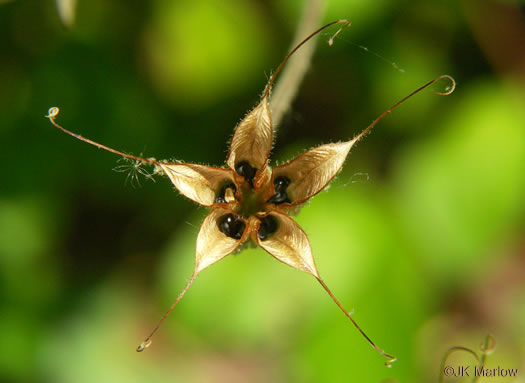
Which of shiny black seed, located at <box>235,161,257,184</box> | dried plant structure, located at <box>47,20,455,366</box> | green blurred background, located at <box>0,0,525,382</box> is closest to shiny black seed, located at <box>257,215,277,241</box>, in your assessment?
dried plant structure, located at <box>47,20,455,366</box>

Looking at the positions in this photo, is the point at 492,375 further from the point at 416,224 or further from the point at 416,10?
the point at 416,10

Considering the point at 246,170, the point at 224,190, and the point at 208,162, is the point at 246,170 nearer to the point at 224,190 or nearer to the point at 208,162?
the point at 224,190

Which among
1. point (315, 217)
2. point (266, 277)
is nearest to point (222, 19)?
point (315, 217)

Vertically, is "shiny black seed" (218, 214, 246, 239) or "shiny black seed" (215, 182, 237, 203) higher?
"shiny black seed" (215, 182, 237, 203)

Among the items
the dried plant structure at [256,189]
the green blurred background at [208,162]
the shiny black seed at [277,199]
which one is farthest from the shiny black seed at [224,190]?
the green blurred background at [208,162]

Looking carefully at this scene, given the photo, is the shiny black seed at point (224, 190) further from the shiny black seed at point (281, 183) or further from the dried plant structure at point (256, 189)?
the shiny black seed at point (281, 183)

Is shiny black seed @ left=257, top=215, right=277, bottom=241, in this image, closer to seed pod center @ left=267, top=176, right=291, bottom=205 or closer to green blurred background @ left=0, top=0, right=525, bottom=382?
seed pod center @ left=267, top=176, right=291, bottom=205

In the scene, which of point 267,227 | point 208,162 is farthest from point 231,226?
point 208,162
